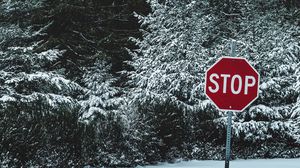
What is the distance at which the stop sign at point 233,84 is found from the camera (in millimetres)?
7512

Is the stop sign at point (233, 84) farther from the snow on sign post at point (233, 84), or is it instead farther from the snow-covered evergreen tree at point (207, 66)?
the snow-covered evergreen tree at point (207, 66)

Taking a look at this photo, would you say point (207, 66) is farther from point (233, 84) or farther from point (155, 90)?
point (233, 84)

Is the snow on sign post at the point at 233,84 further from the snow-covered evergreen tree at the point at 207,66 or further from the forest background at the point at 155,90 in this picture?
the snow-covered evergreen tree at the point at 207,66

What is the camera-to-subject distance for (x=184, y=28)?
60.6 ft

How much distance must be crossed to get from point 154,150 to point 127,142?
102cm

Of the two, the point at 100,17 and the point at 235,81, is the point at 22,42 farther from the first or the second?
the point at 235,81

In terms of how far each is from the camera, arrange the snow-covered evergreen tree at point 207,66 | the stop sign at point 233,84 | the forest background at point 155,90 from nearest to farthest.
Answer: the stop sign at point 233,84, the forest background at point 155,90, the snow-covered evergreen tree at point 207,66

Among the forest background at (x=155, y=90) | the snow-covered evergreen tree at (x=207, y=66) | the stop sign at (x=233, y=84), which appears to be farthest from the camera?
the snow-covered evergreen tree at (x=207, y=66)

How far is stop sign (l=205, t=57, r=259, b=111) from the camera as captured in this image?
24.6 ft

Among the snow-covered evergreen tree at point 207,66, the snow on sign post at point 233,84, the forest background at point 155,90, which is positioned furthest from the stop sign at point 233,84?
the snow-covered evergreen tree at point 207,66

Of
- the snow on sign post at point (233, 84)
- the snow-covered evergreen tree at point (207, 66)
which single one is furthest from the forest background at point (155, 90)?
the snow on sign post at point (233, 84)

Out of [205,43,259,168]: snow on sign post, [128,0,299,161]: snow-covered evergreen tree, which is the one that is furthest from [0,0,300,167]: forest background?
[205,43,259,168]: snow on sign post

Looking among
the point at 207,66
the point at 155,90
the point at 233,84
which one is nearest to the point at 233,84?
the point at 233,84

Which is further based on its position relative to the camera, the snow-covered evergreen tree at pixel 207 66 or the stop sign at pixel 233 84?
the snow-covered evergreen tree at pixel 207 66
